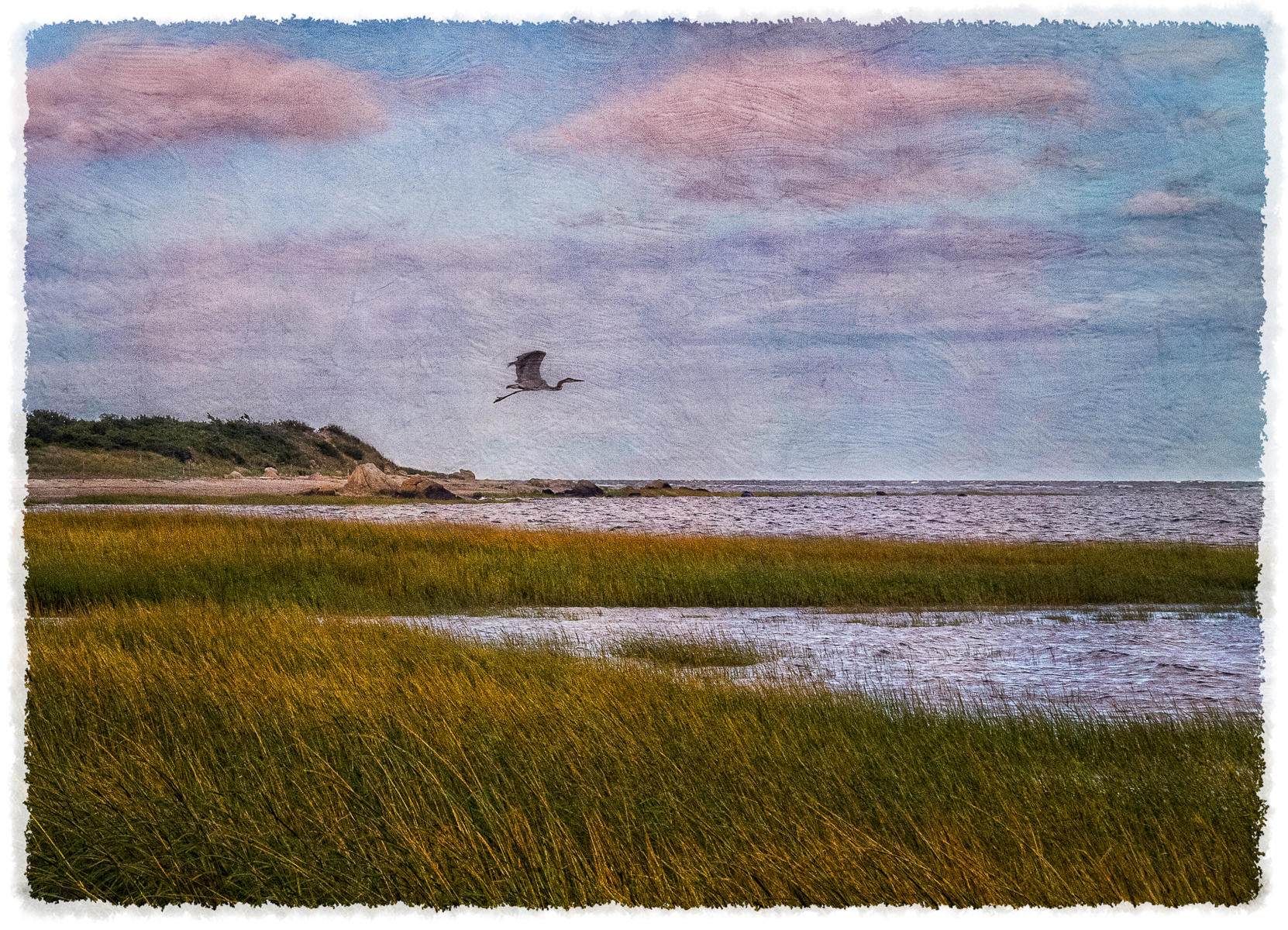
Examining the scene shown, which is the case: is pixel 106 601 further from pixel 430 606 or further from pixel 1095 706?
pixel 1095 706

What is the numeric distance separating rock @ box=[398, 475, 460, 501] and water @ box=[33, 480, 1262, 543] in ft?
4.75

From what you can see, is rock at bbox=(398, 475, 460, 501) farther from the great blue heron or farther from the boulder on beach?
Answer: the great blue heron

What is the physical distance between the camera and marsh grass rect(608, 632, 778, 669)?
9.45 metres

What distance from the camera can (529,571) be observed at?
15.4 meters

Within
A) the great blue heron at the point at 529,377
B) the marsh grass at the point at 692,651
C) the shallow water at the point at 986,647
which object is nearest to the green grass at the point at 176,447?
the great blue heron at the point at 529,377

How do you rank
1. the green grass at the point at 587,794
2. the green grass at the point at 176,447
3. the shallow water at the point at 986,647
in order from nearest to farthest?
the green grass at the point at 587,794 < the shallow water at the point at 986,647 < the green grass at the point at 176,447

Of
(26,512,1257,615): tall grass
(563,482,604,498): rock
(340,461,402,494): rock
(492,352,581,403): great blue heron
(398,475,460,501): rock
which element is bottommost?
(563,482,604,498): rock

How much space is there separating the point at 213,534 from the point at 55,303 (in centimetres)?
885

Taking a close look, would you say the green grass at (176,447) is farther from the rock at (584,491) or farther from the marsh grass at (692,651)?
the rock at (584,491)

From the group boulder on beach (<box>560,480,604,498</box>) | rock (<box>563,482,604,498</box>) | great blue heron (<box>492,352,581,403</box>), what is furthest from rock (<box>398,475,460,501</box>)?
great blue heron (<box>492,352,581,403</box>)

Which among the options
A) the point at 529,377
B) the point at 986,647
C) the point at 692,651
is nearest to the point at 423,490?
the point at 529,377

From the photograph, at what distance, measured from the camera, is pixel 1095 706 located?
7.55m

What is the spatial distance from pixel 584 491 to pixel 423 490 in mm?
12996

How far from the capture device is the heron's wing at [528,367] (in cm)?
A: 976
